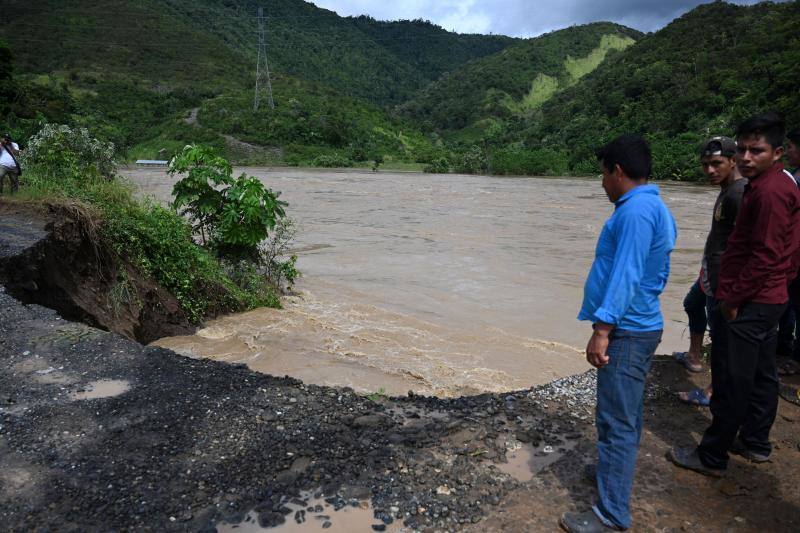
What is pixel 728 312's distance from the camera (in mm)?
3176

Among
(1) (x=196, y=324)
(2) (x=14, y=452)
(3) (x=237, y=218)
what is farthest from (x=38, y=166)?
(2) (x=14, y=452)

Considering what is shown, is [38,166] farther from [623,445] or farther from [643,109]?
[643,109]

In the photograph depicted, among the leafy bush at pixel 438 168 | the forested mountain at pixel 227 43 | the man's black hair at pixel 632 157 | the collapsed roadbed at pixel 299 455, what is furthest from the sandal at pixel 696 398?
the forested mountain at pixel 227 43

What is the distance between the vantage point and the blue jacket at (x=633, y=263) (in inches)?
98.1

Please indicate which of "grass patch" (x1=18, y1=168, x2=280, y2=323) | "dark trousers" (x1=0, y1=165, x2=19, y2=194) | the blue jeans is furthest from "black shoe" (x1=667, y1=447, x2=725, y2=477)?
"dark trousers" (x1=0, y1=165, x2=19, y2=194)

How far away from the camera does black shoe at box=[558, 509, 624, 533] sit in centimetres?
265

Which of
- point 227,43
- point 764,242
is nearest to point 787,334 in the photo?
point 764,242

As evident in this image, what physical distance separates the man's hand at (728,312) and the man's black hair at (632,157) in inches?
42.7

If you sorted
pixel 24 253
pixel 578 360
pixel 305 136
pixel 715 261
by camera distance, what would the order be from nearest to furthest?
pixel 715 261 < pixel 24 253 < pixel 578 360 < pixel 305 136

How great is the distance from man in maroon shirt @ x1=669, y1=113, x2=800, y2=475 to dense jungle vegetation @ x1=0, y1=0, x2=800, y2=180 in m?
25.4

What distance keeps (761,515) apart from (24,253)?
6.01 metres

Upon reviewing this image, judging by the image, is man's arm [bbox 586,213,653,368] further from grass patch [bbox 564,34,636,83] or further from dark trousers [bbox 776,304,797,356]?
grass patch [bbox 564,34,636,83]

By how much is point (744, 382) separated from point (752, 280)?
1.83 ft

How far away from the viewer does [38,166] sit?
816 centimetres
